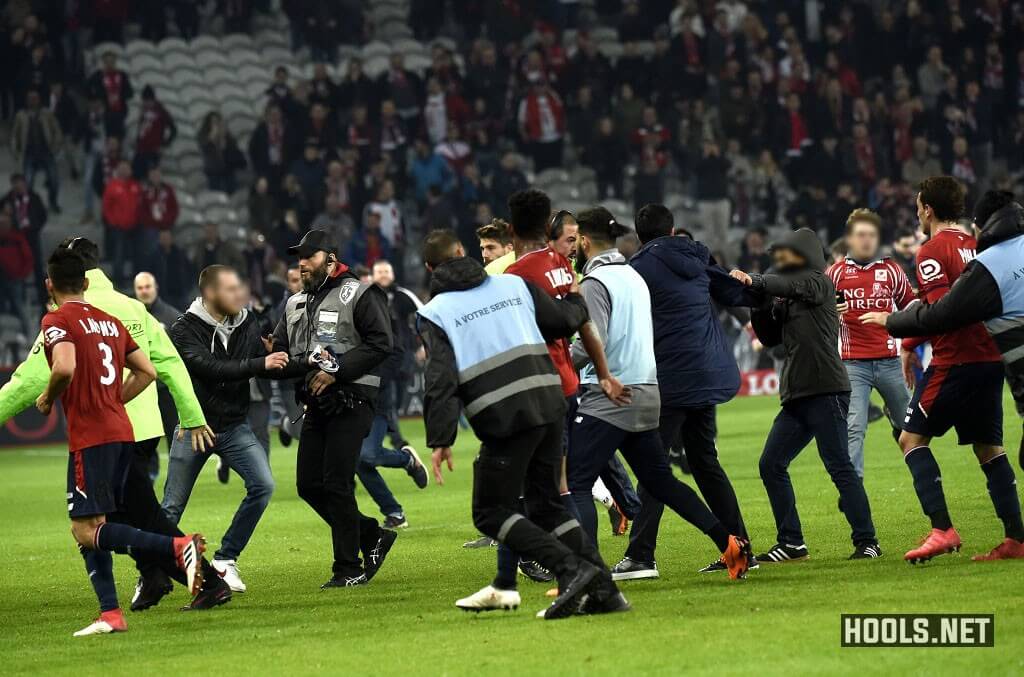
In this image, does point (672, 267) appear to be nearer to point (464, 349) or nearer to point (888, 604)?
point (464, 349)

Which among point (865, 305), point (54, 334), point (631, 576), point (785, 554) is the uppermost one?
point (54, 334)

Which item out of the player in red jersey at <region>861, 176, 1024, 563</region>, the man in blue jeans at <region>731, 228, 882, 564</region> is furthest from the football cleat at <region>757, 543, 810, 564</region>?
the player in red jersey at <region>861, 176, 1024, 563</region>

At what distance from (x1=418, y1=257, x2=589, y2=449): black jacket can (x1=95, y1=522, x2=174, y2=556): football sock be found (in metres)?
1.57

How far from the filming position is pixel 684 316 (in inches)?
363

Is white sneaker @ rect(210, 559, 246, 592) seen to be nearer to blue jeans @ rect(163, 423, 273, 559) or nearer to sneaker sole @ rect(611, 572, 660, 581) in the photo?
blue jeans @ rect(163, 423, 273, 559)

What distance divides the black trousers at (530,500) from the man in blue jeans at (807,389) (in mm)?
2117

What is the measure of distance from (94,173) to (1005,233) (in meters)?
22.0

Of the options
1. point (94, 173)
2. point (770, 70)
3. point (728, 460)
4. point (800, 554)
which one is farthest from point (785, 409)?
point (770, 70)

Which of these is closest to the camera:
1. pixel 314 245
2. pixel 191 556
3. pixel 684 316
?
pixel 191 556

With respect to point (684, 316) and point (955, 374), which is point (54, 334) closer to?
point (684, 316)

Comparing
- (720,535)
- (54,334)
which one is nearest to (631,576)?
(720,535)

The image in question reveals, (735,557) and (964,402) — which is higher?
(964,402)

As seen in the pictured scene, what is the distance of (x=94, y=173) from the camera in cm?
2817

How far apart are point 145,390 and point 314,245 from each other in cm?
132
